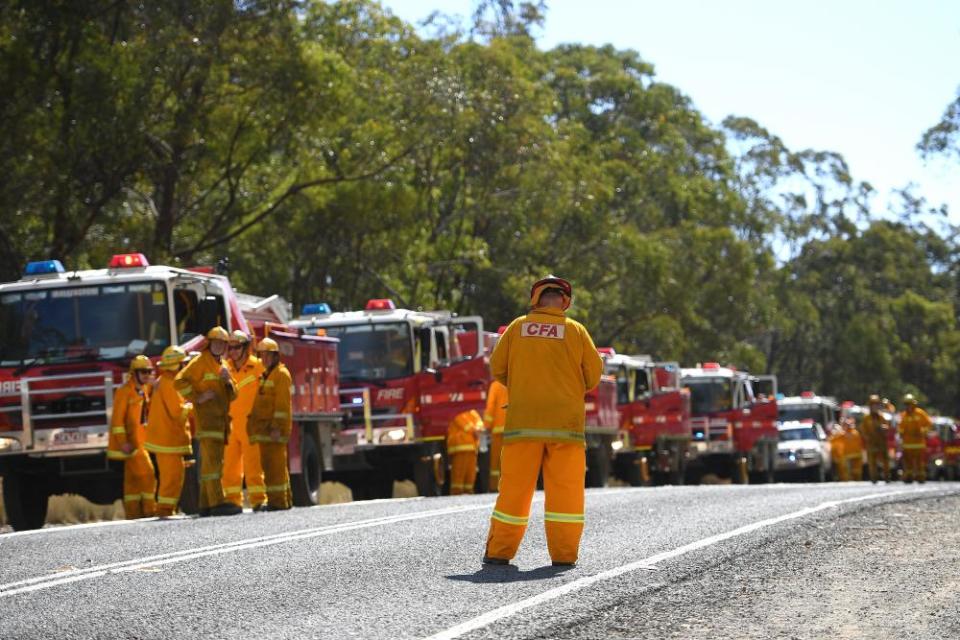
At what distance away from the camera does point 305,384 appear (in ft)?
71.1

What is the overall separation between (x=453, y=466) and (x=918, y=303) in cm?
6023

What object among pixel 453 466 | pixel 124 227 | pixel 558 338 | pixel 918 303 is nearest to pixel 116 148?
pixel 124 227

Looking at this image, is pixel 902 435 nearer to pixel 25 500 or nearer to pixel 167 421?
pixel 25 500

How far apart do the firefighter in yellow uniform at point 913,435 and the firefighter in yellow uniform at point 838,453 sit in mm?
6479

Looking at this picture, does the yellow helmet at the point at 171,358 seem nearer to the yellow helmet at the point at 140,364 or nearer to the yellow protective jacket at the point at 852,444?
the yellow helmet at the point at 140,364

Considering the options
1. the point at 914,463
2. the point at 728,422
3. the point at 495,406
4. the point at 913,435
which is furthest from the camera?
the point at 728,422

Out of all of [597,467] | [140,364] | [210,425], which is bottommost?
[597,467]

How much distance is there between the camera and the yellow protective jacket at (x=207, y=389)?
1661cm

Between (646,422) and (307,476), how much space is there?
50.0ft

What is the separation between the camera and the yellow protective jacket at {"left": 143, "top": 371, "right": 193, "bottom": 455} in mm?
17219

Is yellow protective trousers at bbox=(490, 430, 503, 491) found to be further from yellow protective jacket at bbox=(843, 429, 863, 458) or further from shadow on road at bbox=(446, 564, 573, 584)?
yellow protective jacket at bbox=(843, 429, 863, 458)

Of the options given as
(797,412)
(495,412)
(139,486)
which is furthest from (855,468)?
(139,486)

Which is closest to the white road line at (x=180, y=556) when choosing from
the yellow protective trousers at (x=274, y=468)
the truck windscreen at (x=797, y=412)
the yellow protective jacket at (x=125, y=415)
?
the yellow protective trousers at (x=274, y=468)

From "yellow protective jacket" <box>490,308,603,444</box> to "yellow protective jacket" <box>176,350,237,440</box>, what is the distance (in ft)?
20.4
